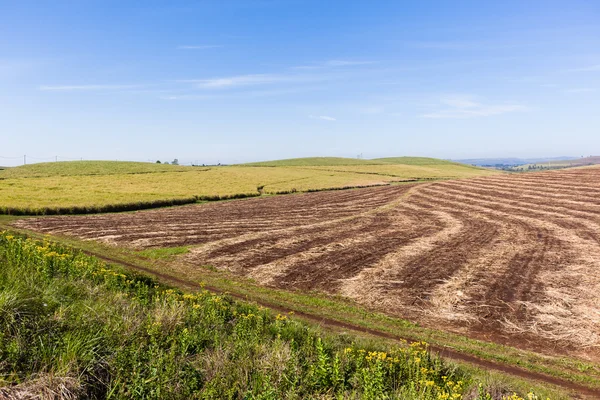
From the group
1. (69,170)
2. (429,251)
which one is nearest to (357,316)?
(429,251)

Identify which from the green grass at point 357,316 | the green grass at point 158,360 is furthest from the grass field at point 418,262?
the green grass at point 158,360

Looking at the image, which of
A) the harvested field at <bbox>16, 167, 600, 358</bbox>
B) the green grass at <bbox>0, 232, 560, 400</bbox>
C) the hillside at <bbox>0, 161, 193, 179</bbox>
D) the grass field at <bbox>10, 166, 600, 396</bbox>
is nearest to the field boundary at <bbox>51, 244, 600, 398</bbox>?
the grass field at <bbox>10, 166, 600, 396</bbox>

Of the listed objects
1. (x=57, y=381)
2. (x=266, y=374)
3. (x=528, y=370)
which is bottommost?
(x=528, y=370)

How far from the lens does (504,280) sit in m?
18.4

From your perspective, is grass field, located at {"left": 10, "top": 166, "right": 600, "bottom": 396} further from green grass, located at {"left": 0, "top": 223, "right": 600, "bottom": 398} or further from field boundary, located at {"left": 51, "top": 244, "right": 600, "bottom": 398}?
field boundary, located at {"left": 51, "top": 244, "right": 600, "bottom": 398}

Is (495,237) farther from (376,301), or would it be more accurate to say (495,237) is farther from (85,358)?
(85,358)

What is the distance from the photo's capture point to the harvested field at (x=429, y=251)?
14.9 meters

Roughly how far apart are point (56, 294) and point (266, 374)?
5.30 meters

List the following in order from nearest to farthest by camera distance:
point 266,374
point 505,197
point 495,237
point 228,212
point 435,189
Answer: point 266,374
point 495,237
point 228,212
point 505,197
point 435,189

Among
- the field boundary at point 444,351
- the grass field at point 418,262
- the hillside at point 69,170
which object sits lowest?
the field boundary at point 444,351

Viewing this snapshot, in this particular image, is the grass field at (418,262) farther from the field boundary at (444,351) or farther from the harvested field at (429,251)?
the field boundary at (444,351)

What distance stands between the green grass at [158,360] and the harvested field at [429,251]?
6774 mm

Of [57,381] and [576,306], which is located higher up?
[57,381]

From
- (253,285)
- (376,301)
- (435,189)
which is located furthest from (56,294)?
(435,189)
